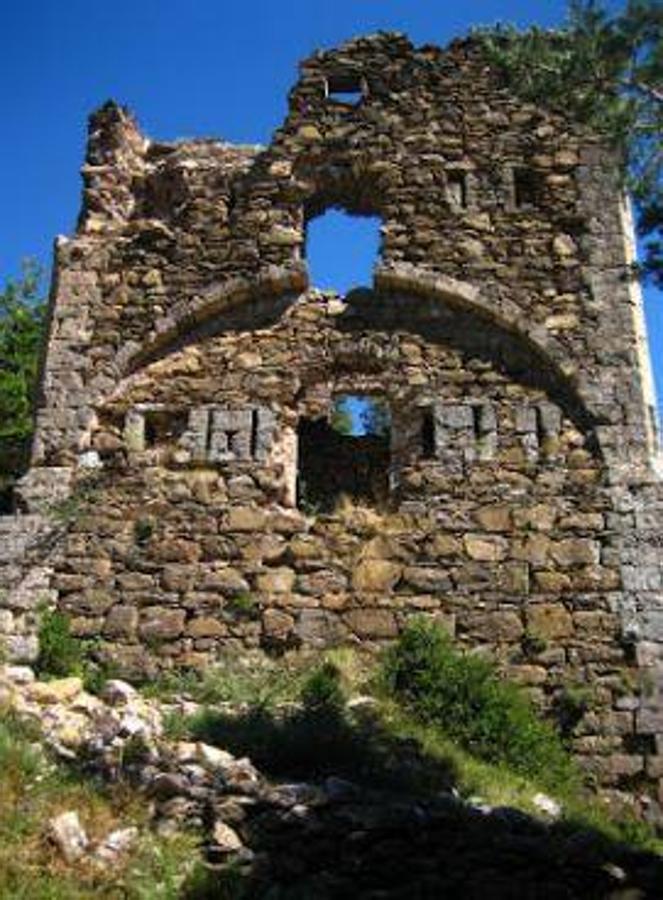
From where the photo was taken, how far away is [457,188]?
1158cm

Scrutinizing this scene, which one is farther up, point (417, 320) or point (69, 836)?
point (417, 320)

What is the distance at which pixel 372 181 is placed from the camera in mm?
11648

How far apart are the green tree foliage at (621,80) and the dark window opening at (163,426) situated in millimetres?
4216

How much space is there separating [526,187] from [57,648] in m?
6.13

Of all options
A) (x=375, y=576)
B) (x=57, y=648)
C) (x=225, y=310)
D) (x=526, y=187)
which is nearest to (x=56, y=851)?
(x=57, y=648)

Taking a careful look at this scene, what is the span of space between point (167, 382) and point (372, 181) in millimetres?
2818

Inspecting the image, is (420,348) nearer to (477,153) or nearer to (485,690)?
(477,153)

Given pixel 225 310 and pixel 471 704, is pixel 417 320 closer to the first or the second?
pixel 225 310

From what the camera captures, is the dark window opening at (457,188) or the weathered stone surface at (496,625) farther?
the dark window opening at (457,188)

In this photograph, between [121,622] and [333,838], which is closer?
[333,838]

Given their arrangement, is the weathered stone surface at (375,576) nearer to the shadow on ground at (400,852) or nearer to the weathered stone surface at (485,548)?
the weathered stone surface at (485,548)

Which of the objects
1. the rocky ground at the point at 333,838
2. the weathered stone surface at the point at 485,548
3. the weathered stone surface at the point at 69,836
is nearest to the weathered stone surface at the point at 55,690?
the rocky ground at the point at 333,838

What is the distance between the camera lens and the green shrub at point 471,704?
29.0 feet

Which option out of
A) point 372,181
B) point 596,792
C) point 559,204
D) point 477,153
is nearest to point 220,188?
point 372,181
